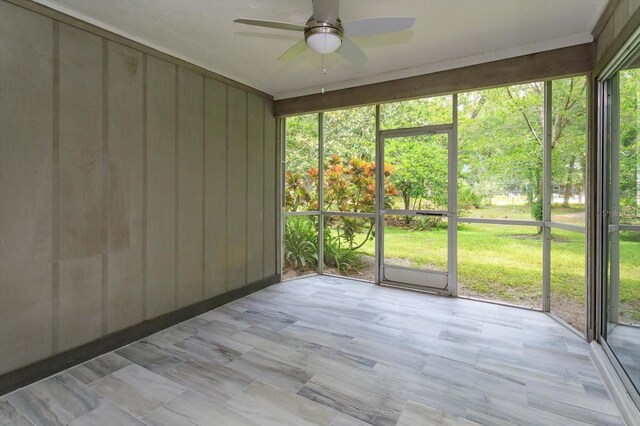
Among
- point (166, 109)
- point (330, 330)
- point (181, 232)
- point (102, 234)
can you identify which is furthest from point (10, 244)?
point (330, 330)

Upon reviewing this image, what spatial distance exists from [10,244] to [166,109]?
5.55 feet

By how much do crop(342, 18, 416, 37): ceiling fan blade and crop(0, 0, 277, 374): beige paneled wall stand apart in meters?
2.03

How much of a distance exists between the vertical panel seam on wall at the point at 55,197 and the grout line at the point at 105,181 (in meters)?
0.32

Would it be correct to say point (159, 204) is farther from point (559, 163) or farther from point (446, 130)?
point (559, 163)

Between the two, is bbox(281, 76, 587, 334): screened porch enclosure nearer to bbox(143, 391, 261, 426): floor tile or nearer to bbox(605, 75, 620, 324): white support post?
bbox(605, 75, 620, 324): white support post

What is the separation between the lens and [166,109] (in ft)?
10.4

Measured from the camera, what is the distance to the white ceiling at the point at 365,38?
8.02 feet

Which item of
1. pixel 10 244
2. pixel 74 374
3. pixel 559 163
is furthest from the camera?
pixel 559 163

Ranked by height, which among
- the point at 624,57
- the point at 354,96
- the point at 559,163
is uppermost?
the point at 354,96

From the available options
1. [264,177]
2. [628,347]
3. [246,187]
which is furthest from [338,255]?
[628,347]

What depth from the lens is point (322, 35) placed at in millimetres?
2043

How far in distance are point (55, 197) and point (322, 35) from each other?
2.27 metres

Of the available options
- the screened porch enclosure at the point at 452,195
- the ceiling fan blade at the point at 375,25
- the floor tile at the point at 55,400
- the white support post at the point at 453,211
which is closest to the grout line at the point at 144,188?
the floor tile at the point at 55,400

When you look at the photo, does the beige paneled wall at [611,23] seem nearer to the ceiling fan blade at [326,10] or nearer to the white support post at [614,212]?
the white support post at [614,212]
